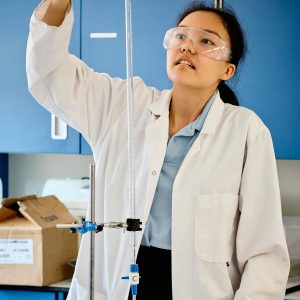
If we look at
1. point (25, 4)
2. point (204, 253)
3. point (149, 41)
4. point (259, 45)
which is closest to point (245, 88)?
point (259, 45)

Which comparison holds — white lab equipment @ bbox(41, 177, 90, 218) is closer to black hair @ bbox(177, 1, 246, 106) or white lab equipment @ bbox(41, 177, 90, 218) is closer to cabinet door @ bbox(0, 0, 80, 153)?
cabinet door @ bbox(0, 0, 80, 153)

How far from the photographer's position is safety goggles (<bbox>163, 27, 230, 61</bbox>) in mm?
1870

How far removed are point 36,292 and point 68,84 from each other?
1.17 m

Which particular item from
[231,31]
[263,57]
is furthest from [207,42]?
[263,57]

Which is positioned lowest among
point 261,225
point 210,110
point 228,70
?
point 261,225

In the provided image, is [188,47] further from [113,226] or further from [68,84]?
[113,226]

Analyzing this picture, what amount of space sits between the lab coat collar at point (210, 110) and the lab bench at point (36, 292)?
1.07 m

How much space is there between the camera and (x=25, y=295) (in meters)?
2.73

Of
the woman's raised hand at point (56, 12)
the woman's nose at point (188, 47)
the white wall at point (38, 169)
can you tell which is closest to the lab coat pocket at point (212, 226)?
the woman's nose at point (188, 47)

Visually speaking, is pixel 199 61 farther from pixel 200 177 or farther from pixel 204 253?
pixel 204 253

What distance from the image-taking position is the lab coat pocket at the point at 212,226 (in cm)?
177

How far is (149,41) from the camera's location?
3.00 metres

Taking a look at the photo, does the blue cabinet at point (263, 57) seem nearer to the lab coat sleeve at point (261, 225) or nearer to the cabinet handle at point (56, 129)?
the cabinet handle at point (56, 129)

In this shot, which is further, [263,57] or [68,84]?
[263,57]
